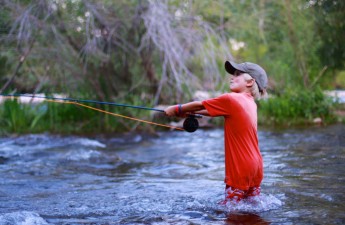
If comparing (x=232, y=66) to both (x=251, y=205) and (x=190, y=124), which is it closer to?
(x=190, y=124)

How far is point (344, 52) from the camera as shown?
9.34 m

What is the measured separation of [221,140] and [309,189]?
16.6ft

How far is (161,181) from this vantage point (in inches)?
257

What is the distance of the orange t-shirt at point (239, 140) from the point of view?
4512 millimetres

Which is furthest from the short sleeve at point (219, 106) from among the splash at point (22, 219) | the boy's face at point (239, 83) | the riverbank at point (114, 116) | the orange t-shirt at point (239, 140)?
the riverbank at point (114, 116)

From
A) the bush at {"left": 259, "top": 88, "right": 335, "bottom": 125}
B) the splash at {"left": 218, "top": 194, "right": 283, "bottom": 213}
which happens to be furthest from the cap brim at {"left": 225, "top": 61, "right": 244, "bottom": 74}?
the bush at {"left": 259, "top": 88, "right": 335, "bottom": 125}

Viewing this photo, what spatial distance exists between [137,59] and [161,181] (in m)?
5.67

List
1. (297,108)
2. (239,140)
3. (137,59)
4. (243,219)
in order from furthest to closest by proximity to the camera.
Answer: (297,108) < (137,59) < (239,140) < (243,219)

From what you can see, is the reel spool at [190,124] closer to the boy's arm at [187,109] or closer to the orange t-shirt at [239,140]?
the boy's arm at [187,109]

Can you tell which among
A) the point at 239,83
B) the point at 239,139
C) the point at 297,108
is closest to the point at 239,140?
the point at 239,139

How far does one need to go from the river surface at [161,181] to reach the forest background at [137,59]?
1.12 metres

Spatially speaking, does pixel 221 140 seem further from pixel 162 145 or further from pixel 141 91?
pixel 141 91

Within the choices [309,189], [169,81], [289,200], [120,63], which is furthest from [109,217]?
[120,63]

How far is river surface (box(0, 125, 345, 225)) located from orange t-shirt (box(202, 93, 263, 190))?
0.27 m
